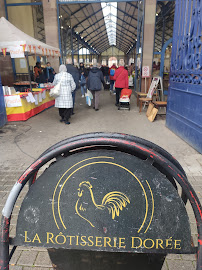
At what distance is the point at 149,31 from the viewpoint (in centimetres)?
1147

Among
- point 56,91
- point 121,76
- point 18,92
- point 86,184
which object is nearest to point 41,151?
point 56,91

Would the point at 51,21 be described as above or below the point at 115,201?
above

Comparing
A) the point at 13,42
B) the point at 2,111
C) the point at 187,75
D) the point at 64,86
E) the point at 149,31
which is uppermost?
the point at 149,31

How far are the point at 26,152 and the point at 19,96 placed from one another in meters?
2.84

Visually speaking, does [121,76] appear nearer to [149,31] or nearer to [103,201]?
[149,31]

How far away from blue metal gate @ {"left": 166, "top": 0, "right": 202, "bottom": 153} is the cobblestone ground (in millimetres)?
391

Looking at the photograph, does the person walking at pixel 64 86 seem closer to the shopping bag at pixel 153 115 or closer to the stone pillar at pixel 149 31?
the shopping bag at pixel 153 115

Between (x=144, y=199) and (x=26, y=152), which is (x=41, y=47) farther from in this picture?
(x=144, y=199)

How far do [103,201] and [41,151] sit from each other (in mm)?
3872

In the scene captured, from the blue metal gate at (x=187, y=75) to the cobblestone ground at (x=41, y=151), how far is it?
0.39 meters

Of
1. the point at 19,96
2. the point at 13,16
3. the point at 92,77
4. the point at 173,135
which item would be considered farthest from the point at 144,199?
the point at 13,16

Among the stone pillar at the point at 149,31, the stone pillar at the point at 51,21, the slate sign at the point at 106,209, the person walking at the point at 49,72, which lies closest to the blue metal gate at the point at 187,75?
the slate sign at the point at 106,209

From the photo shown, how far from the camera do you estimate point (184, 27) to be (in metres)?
5.43

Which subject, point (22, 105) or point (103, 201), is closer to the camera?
point (103, 201)
